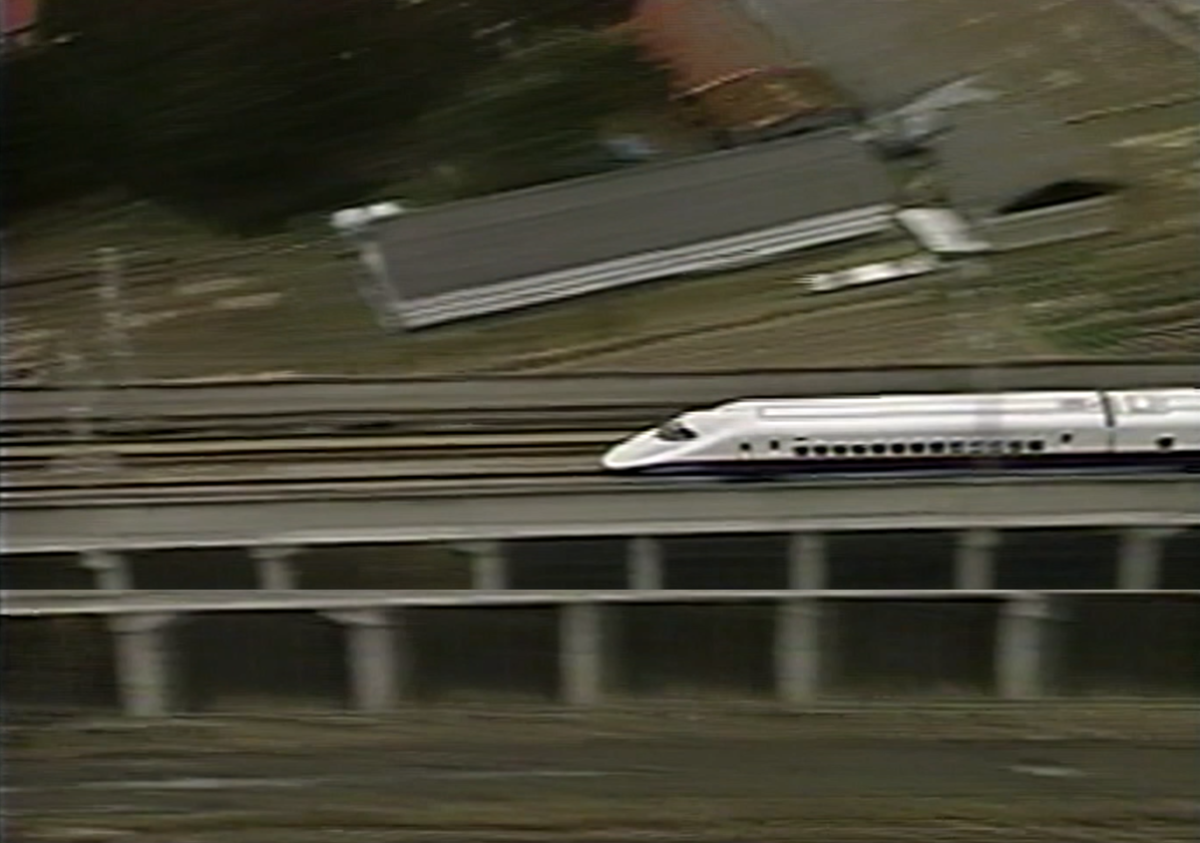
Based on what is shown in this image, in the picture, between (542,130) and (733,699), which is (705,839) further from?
(542,130)

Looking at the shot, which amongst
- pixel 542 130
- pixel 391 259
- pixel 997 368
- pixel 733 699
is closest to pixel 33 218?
pixel 391 259

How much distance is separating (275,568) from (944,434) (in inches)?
37.5

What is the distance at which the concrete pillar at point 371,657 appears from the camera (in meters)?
2.17

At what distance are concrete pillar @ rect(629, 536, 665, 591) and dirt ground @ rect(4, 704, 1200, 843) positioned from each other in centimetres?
18

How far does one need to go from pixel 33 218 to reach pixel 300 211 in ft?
1.24

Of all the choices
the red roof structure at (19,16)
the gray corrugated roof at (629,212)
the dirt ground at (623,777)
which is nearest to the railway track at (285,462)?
the gray corrugated roof at (629,212)

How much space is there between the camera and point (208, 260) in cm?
230

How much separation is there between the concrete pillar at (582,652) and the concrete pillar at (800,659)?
247 mm

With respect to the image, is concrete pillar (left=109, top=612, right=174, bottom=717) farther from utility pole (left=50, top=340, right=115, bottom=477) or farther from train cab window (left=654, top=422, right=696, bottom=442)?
train cab window (left=654, top=422, right=696, bottom=442)

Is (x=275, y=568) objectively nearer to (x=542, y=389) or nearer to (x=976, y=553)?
(x=542, y=389)

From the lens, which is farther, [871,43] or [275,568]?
[871,43]

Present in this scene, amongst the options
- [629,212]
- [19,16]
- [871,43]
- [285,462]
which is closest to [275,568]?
[285,462]

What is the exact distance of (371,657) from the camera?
2176mm

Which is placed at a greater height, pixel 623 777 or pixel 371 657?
pixel 371 657
